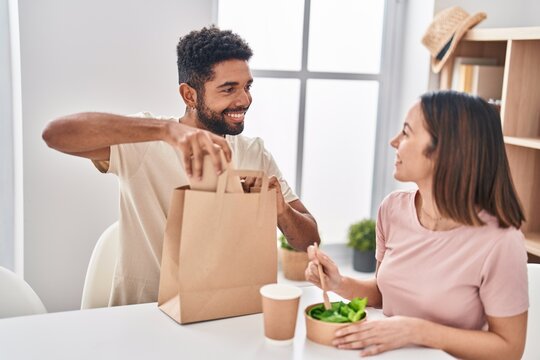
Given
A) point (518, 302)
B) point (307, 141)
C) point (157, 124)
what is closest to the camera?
point (518, 302)

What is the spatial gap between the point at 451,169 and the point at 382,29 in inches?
69.4

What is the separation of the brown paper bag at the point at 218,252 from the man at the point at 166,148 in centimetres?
8

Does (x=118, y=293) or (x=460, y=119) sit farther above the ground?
(x=460, y=119)

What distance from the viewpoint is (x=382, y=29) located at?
2.99 m

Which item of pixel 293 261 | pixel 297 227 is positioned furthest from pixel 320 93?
pixel 297 227

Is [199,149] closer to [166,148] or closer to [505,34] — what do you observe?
[166,148]

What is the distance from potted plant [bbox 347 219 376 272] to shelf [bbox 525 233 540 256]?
68 centimetres

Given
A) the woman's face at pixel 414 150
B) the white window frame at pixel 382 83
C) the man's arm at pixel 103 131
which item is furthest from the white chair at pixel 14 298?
the white window frame at pixel 382 83

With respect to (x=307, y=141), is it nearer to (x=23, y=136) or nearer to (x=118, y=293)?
(x=23, y=136)

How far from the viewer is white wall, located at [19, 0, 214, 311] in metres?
2.24

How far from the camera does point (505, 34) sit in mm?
2389

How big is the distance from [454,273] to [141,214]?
0.83 metres

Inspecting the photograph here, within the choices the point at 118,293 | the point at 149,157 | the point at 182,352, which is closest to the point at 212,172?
the point at 182,352

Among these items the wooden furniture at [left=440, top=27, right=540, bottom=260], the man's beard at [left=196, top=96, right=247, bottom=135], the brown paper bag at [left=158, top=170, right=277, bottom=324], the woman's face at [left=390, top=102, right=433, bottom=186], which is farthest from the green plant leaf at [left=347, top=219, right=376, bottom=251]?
the brown paper bag at [left=158, top=170, right=277, bottom=324]
